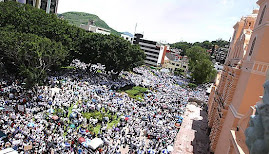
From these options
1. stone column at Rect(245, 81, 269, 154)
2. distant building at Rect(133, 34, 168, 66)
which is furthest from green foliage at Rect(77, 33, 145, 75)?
distant building at Rect(133, 34, 168, 66)

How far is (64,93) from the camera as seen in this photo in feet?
77.3

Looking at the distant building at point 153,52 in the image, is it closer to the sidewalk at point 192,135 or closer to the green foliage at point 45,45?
the green foliage at point 45,45

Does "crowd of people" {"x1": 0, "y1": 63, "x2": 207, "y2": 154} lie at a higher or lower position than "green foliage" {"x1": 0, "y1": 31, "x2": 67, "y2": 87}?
lower

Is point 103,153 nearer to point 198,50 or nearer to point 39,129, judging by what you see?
point 39,129

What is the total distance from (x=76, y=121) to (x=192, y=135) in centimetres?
1228

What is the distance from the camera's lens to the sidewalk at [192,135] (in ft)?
59.7

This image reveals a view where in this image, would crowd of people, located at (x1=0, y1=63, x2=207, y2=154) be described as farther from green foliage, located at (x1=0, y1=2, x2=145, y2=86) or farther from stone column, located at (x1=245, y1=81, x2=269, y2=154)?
stone column, located at (x1=245, y1=81, x2=269, y2=154)

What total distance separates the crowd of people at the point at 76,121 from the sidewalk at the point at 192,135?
89cm

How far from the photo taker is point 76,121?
710 inches

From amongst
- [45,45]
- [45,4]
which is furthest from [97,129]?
[45,4]

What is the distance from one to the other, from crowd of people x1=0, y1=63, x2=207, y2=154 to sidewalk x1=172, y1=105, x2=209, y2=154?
893 mm

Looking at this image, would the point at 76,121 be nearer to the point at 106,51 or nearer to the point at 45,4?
the point at 106,51

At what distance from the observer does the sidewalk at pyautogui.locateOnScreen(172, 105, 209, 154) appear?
59.7 ft

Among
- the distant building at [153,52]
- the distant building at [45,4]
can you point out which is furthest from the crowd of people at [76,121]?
the distant building at [153,52]
